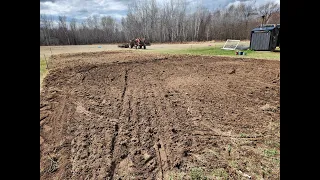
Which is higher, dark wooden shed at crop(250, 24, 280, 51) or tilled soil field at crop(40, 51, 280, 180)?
dark wooden shed at crop(250, 24, 280, 51)

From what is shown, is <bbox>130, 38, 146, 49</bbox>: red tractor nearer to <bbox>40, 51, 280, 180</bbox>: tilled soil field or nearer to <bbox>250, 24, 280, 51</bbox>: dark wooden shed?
<bbox>250, 24, 280, 51</bbox>: dark wooden shed

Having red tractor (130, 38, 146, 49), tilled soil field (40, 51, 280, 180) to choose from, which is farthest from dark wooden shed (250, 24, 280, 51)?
red tractor (130, 38, 146, 49)

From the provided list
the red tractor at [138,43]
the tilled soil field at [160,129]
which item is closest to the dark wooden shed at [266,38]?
the tilled soil field at [160,129]

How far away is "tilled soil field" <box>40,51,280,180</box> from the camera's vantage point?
269 cm

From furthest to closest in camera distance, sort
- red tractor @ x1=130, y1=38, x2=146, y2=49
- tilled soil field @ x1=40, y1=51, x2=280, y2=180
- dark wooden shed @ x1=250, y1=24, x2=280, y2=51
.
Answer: red tractor @ x1=130, y1=38, x2=146, y2=49
dark wooden shed @ x1=250, y1=24, x2=280, y2=51
tilled soil field @ x1=40, y1=51, x2=280, y2=180

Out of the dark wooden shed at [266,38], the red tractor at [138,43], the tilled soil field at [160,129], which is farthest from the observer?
the red tractor at [138,43]

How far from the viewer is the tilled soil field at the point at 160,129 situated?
2689mm

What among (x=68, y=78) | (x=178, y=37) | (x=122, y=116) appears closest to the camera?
(x=122, y=116)

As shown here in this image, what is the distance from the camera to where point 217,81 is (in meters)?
6.36

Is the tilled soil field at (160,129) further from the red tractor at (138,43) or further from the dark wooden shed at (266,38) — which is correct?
the red tractor at (138,43)

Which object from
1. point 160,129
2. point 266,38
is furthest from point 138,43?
point 160,129

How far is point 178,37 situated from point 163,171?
30.1 meters
